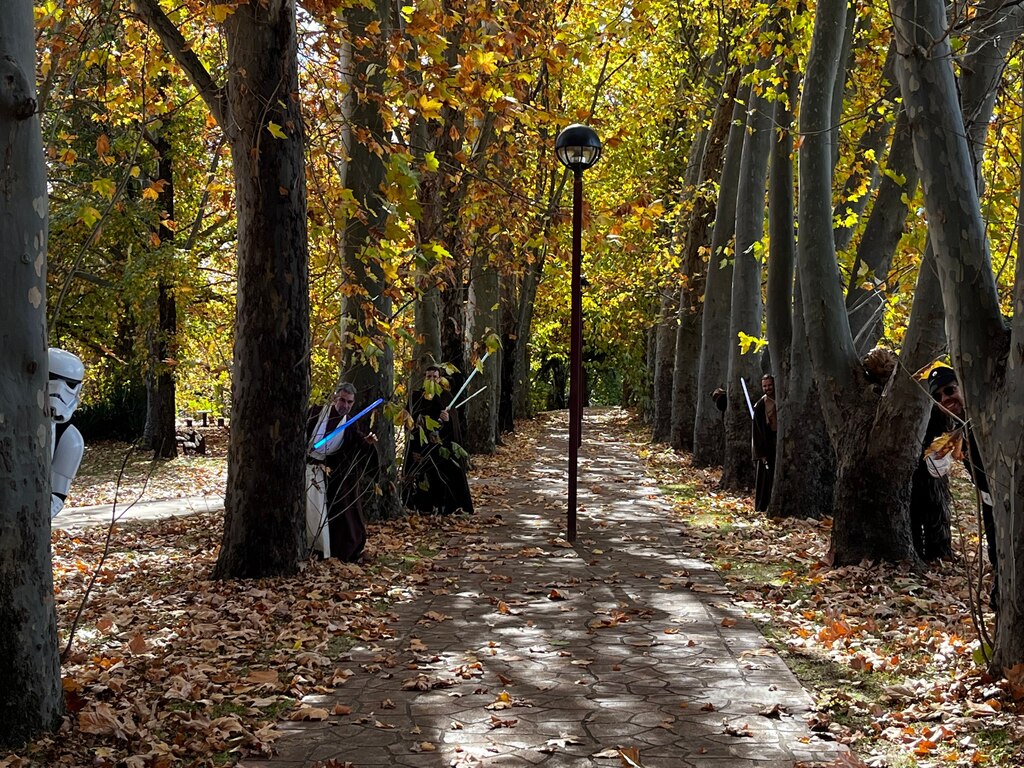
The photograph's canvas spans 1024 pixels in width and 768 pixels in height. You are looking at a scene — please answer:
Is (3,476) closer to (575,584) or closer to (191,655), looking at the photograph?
(191,655)

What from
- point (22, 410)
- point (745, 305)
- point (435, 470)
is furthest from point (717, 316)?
point (22, 410)

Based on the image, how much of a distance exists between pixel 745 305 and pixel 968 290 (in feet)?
37.0

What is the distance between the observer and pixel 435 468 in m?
14.5

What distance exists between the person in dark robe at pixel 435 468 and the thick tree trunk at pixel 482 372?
843 cm

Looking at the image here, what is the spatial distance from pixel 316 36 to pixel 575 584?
6.29 metres

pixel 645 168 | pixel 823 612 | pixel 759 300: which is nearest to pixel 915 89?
pixel 823 612

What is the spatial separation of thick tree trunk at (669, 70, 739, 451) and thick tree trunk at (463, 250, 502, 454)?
13.7 ft

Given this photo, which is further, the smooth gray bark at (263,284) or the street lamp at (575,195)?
the street lamp at (575,195)

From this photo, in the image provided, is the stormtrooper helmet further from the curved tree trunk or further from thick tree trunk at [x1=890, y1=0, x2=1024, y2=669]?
the curved tree trunk

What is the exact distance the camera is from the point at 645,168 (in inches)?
1236

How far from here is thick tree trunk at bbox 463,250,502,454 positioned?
23734 millimetres

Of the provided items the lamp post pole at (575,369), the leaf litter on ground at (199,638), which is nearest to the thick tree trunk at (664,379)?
the lamp post pole at (575,369)

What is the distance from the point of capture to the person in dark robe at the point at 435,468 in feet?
47.6

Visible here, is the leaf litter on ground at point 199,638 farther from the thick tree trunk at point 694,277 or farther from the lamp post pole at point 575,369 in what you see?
the thick tree trunk at point 694,277
